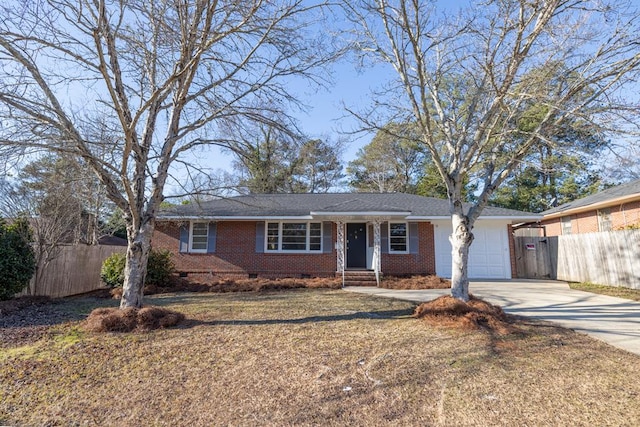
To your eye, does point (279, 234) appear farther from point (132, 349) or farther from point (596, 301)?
point (596, 301)

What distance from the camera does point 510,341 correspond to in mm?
4738

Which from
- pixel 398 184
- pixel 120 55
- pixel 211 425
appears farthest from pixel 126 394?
pixel 398 184

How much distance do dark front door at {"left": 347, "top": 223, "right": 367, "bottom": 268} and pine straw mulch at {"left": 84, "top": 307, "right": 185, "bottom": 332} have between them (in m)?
8.35

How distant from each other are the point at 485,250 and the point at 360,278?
216 inches

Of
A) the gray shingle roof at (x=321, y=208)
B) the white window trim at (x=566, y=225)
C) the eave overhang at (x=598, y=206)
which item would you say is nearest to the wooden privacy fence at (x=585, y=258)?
the eave overhang at (x=598, y=206)

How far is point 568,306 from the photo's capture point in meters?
7.30

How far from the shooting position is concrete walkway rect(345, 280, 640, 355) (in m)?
5.25

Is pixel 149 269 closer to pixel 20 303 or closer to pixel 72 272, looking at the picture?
pixel 72 272

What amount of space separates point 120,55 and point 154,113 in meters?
1.12

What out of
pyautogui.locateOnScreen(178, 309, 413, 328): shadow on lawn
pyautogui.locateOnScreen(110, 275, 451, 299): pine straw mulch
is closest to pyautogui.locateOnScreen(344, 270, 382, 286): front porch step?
pyautogui.locateOnScreen(110, 275, 451, 299): pine straw mulch

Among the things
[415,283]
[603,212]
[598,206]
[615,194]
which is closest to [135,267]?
[415,283]

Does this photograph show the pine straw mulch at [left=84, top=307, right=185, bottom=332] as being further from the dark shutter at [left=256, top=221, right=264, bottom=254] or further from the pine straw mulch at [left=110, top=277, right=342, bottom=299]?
the dark shutter at [left=256, top=221, right=264, bottom=254]

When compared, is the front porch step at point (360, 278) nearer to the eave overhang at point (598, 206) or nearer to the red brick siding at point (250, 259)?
the red brick siding at point (250, 259)

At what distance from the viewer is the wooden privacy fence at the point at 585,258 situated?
1017cm
